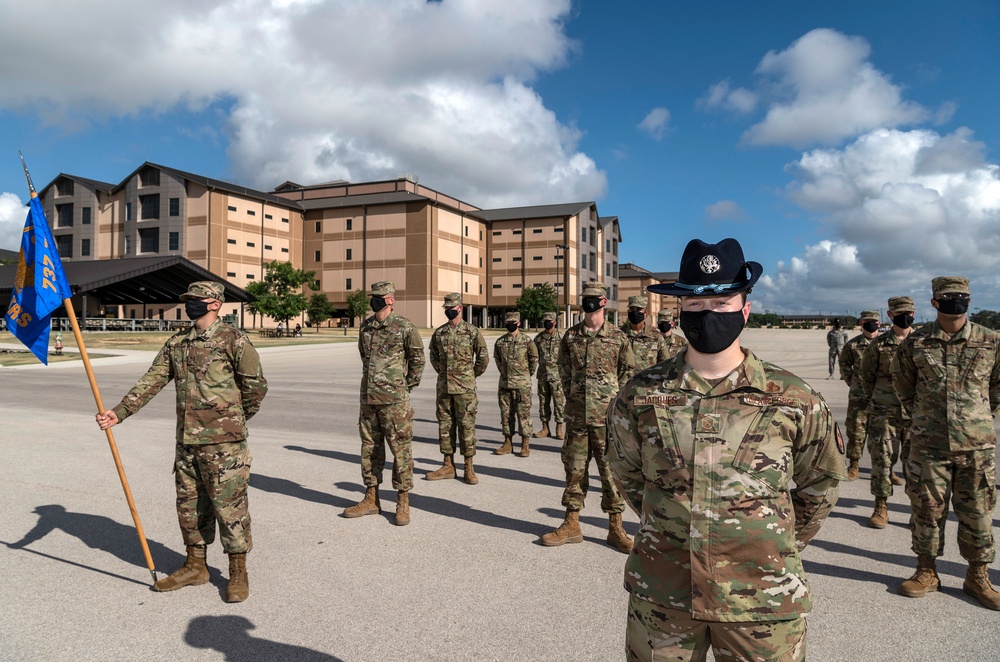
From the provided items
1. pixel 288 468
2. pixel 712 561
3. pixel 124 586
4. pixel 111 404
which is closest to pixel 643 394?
pixel 712 561

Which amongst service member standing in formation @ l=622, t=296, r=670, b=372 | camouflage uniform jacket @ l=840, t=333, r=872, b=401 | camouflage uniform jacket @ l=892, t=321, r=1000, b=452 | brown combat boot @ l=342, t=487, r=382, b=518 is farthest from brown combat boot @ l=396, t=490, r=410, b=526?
camouflage uniform jacket @ l=840, t=333, r=872, b=401

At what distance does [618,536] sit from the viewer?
5.34 metres

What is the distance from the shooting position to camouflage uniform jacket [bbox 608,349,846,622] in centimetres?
215

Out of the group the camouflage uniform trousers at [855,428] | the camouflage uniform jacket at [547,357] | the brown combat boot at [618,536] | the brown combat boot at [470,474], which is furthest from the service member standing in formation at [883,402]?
the camouflage uniform jacket at [547,357]

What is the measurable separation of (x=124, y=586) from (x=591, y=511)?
165 inches

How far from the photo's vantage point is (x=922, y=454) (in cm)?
441

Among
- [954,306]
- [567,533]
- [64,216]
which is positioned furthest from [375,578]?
[64,216]

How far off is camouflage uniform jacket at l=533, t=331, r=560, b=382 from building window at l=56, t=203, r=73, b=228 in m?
80.7

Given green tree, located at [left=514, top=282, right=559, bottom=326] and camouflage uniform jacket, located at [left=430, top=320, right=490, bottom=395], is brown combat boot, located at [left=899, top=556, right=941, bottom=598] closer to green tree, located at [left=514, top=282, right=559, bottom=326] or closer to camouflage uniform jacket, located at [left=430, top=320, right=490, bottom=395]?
camouflage uniform jacket, located at [left=430, top=320, right=490, bottom=395]

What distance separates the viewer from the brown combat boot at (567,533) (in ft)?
17.8

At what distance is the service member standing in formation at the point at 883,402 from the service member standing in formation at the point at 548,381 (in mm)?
5001

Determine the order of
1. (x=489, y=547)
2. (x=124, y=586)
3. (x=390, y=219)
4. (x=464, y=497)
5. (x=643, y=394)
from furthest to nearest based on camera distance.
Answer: (x=390, y=219)
(x=464, y=497)
(x=489, y=547)
(x=124, y=586)
(x=643, y=394)

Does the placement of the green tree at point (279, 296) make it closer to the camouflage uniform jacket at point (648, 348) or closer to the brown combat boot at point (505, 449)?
the brown combat boot at point (505, 449)

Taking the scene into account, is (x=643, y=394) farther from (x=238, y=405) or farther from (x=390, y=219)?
(x=390, y=219)
